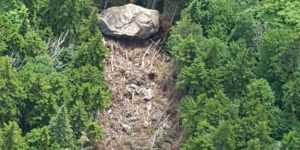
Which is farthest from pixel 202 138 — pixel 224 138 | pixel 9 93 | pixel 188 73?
pixel 9 93

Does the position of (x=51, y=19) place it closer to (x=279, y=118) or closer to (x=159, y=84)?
(x=159, y=84)

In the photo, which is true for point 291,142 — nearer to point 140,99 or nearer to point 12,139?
point 140,99

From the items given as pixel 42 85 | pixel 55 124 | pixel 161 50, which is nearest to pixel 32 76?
pixel 42 85

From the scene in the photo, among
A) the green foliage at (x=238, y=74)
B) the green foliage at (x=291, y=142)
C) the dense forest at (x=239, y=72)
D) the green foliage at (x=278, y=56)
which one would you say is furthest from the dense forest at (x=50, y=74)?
the green foliage at (x=291, y=142)

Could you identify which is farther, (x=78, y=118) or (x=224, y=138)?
(x=78, y=118)

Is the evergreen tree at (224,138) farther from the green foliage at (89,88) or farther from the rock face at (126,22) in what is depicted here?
the rock face at (126,22)
